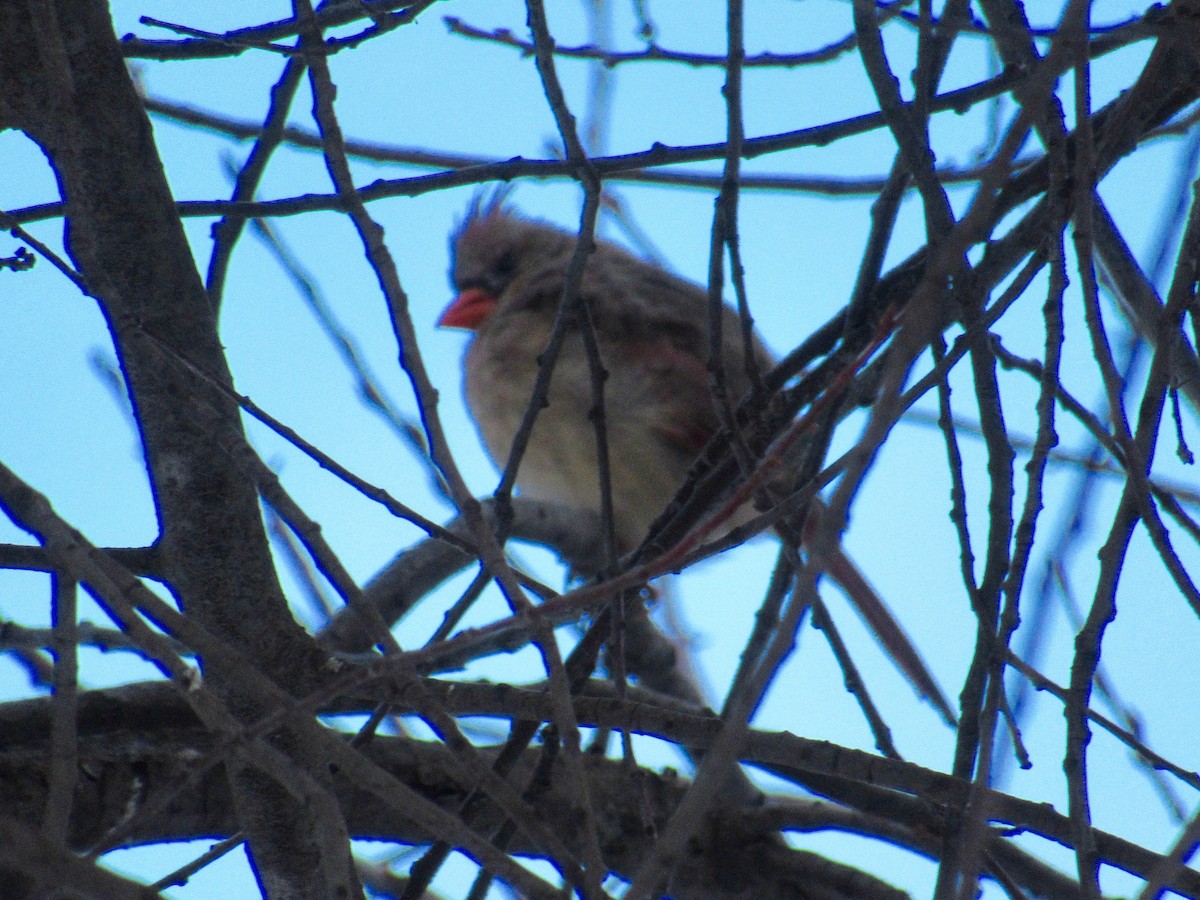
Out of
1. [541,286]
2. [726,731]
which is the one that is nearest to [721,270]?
[726,731]

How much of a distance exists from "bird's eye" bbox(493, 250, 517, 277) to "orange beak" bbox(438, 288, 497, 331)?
Answer: 0.57 feet

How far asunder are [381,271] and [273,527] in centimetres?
139

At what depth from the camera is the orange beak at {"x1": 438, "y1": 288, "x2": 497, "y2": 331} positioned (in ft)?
17.2

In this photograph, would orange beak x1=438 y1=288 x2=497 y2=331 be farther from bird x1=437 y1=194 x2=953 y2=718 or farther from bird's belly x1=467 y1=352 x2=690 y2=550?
bird's belly x1=467 y1=352 x2=690 y2=550

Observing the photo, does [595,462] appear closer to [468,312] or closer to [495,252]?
[468,312]

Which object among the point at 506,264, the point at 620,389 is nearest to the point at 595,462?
the point at 620,389

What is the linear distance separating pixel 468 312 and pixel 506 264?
0.35m

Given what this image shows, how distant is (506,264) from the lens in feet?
18.1

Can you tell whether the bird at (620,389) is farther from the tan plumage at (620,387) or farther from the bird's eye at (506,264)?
the bird's eye at (506,264)

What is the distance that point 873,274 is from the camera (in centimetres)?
229

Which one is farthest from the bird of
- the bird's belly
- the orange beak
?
the orange beak

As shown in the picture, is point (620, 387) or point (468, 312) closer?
point (620, 387)

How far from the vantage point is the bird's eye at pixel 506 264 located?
217 inches

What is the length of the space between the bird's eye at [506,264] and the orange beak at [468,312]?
0.17 metres
